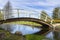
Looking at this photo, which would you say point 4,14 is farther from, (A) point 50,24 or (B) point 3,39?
(B) point 3,39

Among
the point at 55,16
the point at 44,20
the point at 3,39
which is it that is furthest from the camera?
the point at 55,16

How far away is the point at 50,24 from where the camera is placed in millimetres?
20859

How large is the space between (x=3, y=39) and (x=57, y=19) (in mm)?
16800

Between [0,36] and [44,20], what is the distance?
11.2 m

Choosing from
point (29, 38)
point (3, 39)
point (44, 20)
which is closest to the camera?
point (3, 39)

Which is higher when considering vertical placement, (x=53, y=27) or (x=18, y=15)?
(x=18, y=15)

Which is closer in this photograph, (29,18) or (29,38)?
(29,38)

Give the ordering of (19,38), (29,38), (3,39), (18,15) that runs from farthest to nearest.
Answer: (18,15), (29,38), (19,38), (3,39)

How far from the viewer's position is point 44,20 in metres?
20.5

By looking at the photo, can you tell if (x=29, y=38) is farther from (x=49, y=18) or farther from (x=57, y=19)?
(x=57, y=19)

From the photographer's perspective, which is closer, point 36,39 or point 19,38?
point 19,38

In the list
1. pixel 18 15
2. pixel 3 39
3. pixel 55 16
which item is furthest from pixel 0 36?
pixel 55 16

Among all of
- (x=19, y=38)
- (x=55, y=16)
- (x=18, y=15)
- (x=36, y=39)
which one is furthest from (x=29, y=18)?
(x=19, y=38)

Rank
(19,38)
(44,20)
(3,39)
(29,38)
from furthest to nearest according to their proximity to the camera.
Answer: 1. (44,20)
2. (29,38)
3. (19,38)
4. (3,39)
